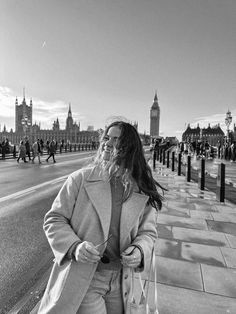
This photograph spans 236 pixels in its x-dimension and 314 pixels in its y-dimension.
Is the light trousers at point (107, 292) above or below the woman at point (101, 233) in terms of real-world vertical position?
below

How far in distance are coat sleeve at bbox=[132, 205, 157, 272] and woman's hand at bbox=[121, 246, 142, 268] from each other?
4 cm

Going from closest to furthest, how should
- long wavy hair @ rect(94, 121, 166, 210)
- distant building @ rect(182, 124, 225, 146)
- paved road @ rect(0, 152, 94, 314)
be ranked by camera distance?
long wavy hair @ rect(94, 121, 166, 210) → paved road @ rect(0, 152, 94, 314) → distant building @ rect(182, 124, 225, 146)

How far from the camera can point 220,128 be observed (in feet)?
482

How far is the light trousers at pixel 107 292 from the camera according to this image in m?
1.50

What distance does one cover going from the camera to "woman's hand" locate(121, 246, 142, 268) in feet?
4.70

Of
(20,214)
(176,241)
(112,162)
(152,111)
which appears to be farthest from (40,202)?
(152,111)

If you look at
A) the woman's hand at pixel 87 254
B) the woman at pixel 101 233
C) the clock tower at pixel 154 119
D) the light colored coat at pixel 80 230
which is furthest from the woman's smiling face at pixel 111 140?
the clock tower at pixel 154 119

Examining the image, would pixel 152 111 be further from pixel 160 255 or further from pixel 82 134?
pixel 160 255

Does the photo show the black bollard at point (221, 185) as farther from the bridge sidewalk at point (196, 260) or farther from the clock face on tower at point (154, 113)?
the clock face on tower at point (154, 113)

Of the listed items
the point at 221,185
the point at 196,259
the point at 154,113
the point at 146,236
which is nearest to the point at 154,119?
the point at 154,113

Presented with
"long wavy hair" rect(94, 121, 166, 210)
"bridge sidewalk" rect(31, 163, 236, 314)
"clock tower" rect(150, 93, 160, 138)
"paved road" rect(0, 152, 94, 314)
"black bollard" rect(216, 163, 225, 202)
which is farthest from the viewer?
"clock tower" rect(150, 93, 160, 138)

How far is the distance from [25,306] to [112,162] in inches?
76.6

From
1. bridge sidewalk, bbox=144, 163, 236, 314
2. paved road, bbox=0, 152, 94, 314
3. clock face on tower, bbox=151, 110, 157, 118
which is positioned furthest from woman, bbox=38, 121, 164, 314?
clock face on tower, bbox=151, 110, 157, 118

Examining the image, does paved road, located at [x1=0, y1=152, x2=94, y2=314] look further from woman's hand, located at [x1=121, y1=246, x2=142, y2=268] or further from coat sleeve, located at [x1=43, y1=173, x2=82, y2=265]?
woman's hand, located at [x1=121, y1=246, x2=142, y2=268]
